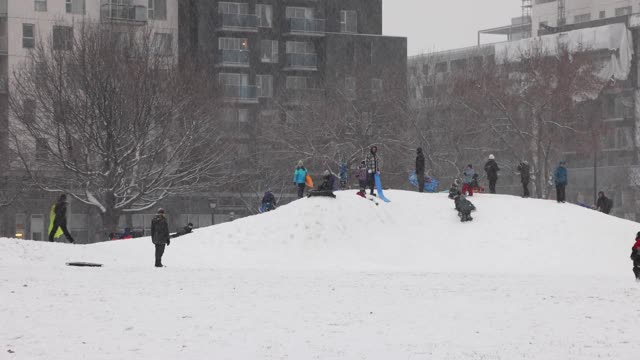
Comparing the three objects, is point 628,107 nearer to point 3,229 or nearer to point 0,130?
point 3,229

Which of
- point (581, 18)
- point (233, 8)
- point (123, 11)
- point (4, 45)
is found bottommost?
point (4, 45)

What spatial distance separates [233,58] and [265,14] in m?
4.65

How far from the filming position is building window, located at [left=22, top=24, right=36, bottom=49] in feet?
276

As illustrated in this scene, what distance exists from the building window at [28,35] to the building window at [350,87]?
21.1 metres

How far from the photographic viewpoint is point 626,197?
10019cm

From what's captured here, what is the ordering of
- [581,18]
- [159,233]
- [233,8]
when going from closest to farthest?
1. [159,233]
2. [233,8]
3. [581,18]

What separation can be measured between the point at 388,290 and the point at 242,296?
12.6ft

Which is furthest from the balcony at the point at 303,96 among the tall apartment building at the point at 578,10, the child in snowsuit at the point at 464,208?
the tall apartment building at the point at 578,10

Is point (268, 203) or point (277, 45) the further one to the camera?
point (277, 45)

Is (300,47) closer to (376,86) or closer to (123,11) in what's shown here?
(376,86)

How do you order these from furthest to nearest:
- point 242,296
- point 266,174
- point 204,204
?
point 204,204, point 266,174, point 242,296

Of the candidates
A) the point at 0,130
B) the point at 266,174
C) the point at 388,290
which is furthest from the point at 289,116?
the point at 388,290

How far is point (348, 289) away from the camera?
2894cm

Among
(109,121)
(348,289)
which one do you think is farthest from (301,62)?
(348,289)
